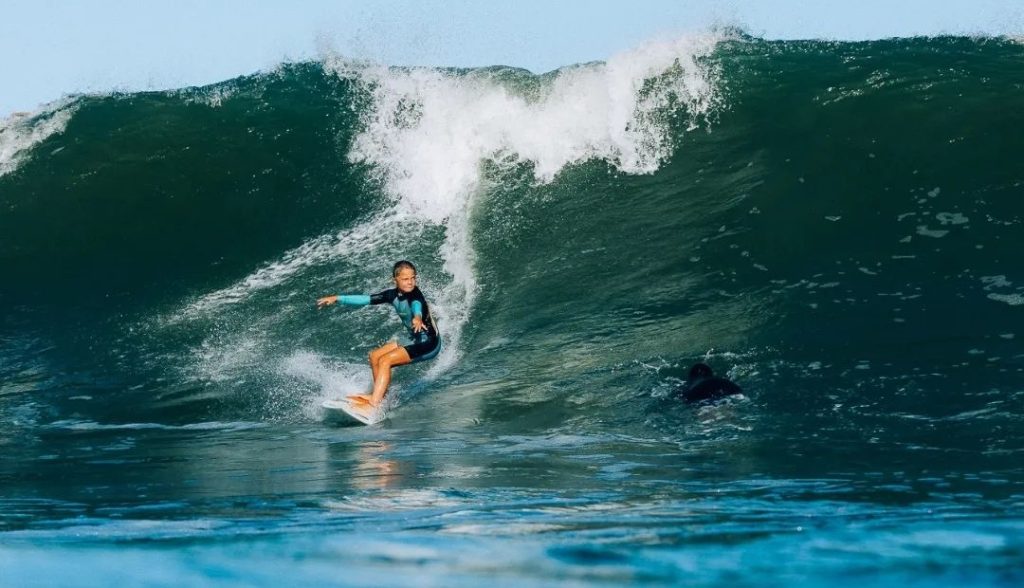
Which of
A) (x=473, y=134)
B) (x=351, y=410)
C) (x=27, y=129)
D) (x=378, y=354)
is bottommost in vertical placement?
(x=351, y=410)

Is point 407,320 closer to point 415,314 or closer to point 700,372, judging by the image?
point 415,314

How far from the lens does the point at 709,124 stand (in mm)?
13617

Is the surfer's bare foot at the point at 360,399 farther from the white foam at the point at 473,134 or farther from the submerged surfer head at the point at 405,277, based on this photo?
the white foam at the point at 473,134

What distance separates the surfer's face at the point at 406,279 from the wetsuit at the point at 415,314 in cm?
5

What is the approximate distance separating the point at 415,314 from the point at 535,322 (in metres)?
1.57

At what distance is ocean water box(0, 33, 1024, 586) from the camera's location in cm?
404

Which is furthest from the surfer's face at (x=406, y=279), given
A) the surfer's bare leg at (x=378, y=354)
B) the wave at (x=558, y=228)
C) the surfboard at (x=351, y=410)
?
the surfboard at (x=351, y=410)

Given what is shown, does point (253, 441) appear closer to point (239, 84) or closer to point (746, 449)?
point (746, 449)

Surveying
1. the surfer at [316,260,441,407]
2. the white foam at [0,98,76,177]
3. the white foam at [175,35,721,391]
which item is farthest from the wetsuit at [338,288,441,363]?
the white foam at [0,98,76,177]

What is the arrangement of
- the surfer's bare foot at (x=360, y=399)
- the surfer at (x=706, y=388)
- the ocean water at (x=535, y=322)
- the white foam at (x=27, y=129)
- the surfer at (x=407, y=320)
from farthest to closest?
the white foam at (x=27, y=129) → the surfer at (x=407, y=320) → the surfer's bare foot at (x=360, y=399) → the surfer at (x=706, y=388) → the ocean water at (x=535, y=322)

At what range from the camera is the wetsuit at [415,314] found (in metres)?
9.33

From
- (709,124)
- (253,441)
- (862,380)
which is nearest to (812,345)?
(862,380)

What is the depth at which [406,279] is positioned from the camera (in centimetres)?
936

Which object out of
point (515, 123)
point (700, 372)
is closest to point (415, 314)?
point (700, 372)
